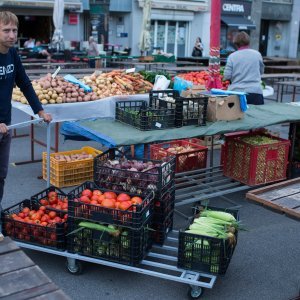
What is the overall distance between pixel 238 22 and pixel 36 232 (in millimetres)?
25840

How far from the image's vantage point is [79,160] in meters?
6.42

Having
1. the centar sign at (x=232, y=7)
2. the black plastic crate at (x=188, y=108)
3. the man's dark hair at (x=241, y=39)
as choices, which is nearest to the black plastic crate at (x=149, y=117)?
the black plastic crate at (x=188, y=108)

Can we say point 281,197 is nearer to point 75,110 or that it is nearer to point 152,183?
point 152,183

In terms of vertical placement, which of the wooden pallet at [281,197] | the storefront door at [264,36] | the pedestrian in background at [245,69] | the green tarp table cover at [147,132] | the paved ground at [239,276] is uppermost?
the storefront door at [264,36]

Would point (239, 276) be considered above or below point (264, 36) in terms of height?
below

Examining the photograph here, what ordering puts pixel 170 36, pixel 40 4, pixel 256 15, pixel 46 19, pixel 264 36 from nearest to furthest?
pixel 40 4
pixel 46 19
pixel 170 36
pixel 256 15
pixel 264 36

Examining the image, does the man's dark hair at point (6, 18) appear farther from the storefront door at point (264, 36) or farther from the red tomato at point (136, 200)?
the storefront door at point (264, 36)

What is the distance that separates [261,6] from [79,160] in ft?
85.1

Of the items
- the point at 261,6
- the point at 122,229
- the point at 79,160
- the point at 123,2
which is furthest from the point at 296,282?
the point at 261,6

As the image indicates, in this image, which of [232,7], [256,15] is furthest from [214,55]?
[256,15]

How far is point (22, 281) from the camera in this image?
8.42 feet

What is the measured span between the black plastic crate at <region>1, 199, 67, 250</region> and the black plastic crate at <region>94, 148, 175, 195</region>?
516mm

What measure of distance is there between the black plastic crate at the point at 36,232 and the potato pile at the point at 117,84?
3.69 m

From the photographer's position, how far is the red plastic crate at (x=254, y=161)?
5.90 meters
